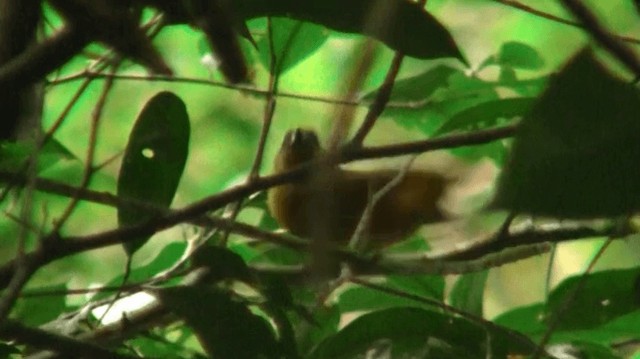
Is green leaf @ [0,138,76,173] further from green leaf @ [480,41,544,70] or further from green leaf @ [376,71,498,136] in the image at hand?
green leaf @ [480,41,544,70]

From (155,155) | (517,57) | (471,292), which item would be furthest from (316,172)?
(517,57)

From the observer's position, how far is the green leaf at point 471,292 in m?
0.72

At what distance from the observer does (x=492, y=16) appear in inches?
74.7

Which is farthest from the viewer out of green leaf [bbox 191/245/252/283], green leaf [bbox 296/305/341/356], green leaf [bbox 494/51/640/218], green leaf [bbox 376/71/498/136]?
green leaf [bbox 376/71/498/136]

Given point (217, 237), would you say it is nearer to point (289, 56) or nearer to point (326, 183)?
point (289, 56)

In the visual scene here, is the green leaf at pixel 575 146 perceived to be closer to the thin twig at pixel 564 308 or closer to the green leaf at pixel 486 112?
the thin twig at pixel 564 308

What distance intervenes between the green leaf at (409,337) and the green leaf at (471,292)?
73 mm

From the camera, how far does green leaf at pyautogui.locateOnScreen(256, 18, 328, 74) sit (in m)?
0.70

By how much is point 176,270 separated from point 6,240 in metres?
0.30

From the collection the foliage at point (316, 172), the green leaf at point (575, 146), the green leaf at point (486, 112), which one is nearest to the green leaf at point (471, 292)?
the foliage at point (316, 172)

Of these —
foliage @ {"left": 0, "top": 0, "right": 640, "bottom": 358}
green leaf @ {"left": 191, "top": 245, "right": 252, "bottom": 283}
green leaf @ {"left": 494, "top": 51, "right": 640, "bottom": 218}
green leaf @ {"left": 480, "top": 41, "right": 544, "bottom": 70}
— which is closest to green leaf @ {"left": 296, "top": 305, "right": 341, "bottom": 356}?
foliage @ {"left": 0, "top": 0, "right": 640, "bottom": 358}

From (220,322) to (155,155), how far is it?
0.15 meters

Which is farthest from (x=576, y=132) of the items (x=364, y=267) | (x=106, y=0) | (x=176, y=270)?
(x=176, y=270)

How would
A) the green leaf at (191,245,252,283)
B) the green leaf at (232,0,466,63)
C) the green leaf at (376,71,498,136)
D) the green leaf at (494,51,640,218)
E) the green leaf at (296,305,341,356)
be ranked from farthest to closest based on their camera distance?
the green leaf at (376,71,498,136) → the green leaf at (296,305,341,356) → the green leaf at (191,245,252,283) → the green leaf at (232,0,466,63) → the green leaf at (494,51,640,218)
